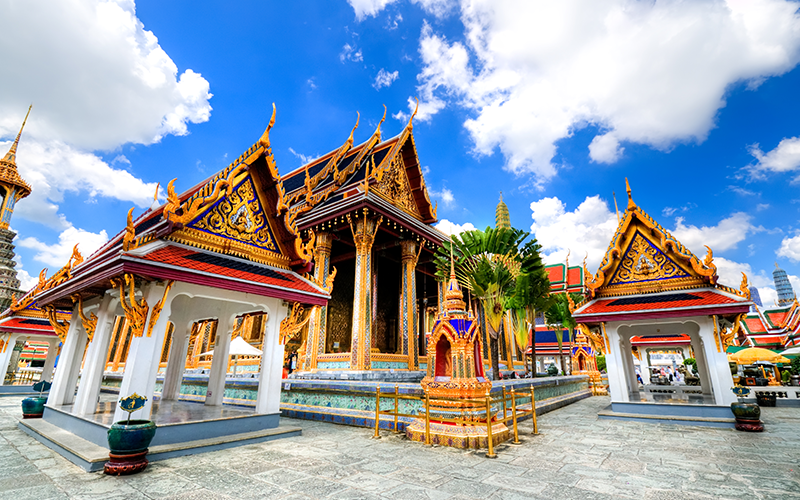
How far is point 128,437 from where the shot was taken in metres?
4.50

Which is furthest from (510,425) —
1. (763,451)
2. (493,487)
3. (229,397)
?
(229,397)

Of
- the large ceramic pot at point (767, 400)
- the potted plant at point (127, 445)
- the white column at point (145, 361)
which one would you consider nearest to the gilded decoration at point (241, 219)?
the white column at point (145, 361)

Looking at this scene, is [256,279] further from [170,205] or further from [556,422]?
[556,422]

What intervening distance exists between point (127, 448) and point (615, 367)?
10613mm

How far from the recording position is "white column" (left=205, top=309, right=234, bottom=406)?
8594 millimetres

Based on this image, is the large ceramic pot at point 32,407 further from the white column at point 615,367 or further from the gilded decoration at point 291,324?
the white column at point 615,367

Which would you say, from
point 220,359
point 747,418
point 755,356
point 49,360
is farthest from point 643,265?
point 49,360

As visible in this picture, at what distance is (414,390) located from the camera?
7.73 meters

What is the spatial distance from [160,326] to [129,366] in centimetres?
66

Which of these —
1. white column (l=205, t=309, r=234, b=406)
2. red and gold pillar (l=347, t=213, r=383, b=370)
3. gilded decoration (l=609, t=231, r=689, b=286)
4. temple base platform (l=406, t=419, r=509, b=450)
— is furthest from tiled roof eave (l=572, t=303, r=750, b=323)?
white column (l=205, t=309, r=234, b=406)

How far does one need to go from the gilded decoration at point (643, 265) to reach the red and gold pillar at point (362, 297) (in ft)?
25.4

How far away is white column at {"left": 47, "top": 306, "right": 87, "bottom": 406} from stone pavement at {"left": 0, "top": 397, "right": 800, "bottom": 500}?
1.21 metres

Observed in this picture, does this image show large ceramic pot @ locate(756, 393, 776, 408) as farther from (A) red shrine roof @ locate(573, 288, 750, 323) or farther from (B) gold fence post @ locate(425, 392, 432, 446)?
(B) gold fence post @ locate(425, 392, 432, 446)

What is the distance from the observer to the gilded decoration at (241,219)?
6.80m
